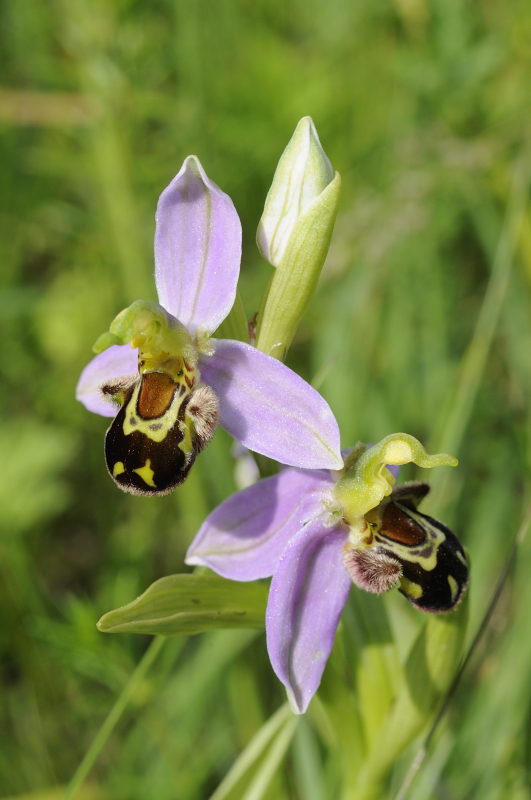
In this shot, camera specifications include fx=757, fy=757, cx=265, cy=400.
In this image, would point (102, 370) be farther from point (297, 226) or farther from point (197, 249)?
point (297, 226)

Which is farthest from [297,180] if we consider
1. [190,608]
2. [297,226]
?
[190,608]

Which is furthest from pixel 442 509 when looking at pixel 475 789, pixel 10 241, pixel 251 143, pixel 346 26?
pixel 346 26

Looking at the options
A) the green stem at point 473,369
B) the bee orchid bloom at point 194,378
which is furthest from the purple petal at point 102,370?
the green stem at point 473,369

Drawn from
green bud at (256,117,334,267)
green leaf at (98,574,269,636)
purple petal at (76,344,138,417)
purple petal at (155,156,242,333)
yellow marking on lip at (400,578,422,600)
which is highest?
green bud at (256,117,334,267)

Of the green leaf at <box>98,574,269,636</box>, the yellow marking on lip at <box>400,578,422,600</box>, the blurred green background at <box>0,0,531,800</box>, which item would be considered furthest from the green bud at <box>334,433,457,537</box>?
the blurred green background at <box>0,0,531,800</box>

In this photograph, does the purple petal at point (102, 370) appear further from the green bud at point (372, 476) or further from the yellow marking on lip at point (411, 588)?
the yellow marking on lip at point (411, 588)

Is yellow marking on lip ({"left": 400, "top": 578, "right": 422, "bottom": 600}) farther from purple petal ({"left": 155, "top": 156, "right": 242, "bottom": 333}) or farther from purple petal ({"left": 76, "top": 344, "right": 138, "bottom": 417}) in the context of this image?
purple petal ({"left": 76, "top": 344, "right": 138, "bottom": 417})

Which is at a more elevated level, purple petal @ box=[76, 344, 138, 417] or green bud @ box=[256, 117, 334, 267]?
green bud @ box=[256, 117, 334, 267]
